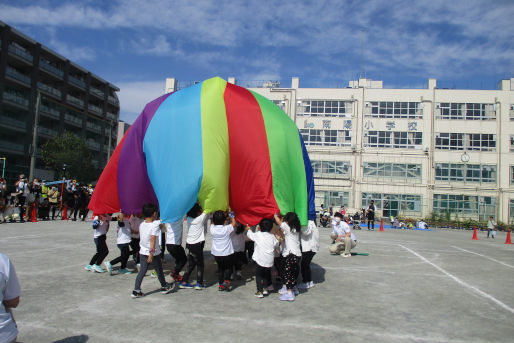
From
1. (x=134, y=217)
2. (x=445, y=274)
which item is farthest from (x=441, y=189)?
(x=134, y=217)

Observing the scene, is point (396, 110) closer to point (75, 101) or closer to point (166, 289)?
point (166, 289)

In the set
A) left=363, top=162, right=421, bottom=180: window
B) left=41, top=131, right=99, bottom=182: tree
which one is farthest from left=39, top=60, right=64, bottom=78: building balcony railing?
left=363, top=162, right=421, bottom=180: window

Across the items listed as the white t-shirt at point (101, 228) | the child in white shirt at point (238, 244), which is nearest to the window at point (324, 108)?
the child in white shirt at point (238, 244)

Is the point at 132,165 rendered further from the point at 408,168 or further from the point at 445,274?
the point at 408,168

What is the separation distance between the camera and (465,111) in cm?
4297

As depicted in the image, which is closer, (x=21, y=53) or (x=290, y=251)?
(x=290, y=251)

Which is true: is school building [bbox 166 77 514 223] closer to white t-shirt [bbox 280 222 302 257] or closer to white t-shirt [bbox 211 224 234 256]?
white t-shirt [bbox 280 222 302 257]

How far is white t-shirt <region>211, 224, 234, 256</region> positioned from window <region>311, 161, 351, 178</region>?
37.3 m

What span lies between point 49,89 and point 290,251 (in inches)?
2068

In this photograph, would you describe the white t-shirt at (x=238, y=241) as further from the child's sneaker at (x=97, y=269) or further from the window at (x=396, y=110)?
the window at (x=396, y=110)

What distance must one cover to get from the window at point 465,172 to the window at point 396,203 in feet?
12.2

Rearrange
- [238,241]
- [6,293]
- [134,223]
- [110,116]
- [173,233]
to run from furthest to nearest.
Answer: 1. [110,116]
2. [134,223]
3. [238,241]
4. [173,233]
5. [6,293]

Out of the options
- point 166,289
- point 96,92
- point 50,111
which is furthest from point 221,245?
point 96,92

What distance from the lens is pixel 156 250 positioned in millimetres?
6648
